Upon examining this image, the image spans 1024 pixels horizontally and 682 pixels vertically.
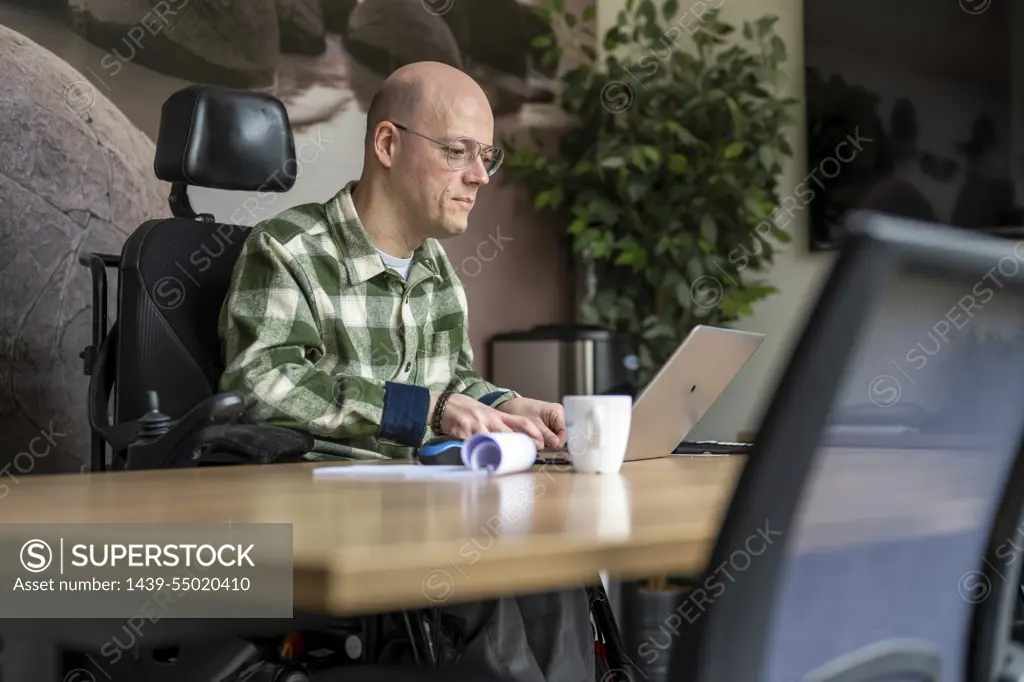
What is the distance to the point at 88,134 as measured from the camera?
2.78m

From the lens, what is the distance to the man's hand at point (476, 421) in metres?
1.50

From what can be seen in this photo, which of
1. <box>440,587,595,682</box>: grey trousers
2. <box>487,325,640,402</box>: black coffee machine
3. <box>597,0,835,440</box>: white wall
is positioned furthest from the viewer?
<box>597,0,835,440</box>: white wall

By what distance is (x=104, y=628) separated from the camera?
86 centimetres

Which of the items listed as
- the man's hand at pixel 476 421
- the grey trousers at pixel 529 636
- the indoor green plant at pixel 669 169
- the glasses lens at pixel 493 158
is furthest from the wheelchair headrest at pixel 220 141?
the indoor green plant at pixel 669 169

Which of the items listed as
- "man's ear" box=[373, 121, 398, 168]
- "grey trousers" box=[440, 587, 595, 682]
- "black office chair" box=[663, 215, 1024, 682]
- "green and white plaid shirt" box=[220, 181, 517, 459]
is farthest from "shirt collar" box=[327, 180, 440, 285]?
"black office chair" box=[663, 215, 1024, 682]

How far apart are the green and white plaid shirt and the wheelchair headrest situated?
0.11 metres

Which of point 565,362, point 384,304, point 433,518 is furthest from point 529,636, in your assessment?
point 565,362

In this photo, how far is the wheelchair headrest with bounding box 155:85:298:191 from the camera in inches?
76.4

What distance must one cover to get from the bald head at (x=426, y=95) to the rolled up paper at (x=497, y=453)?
887mm

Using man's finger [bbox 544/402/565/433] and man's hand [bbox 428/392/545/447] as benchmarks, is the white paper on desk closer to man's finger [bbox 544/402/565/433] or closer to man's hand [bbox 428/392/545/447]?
man's hand [bbox 428/392/545/447]

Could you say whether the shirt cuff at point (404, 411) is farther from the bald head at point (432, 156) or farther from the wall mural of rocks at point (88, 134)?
the wall mural of rocks at point (88, 134)

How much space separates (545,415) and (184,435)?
0.55 m

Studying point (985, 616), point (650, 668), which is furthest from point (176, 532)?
point (650, 668)

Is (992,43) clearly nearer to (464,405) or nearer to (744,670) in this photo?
(464,405)
